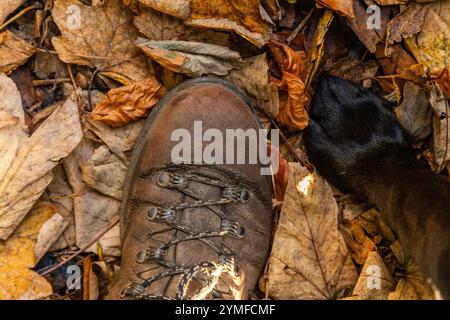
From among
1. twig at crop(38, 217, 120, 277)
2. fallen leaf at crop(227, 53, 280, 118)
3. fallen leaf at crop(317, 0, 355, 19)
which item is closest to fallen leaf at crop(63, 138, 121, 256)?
twig at crop(38, 217, 120, 277)

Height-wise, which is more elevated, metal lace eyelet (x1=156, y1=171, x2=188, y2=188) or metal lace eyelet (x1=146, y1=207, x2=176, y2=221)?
metal lace eyelet (x1=156, y1=171, x2=188, y2=188)

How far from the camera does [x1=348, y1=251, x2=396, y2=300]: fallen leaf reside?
2.16 m

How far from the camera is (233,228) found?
2266mm

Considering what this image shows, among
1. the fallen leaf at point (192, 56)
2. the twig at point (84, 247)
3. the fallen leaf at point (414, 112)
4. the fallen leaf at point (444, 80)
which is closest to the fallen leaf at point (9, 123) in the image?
the twig at point (84, 247)

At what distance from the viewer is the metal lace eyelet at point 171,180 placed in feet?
7.40

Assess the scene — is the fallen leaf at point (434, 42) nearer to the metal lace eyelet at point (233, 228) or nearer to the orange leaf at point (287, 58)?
the orange leaf at point (287, 58)

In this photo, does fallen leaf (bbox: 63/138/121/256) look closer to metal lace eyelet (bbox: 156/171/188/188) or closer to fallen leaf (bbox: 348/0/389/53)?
metal lace eyelet (bbox: 156/171/188/188)

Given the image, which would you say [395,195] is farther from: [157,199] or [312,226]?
[157,199]

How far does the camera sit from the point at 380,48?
2.39 metres

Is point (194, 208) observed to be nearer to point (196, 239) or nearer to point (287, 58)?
point (196, 239)

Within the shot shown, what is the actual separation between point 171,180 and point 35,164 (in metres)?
0.48

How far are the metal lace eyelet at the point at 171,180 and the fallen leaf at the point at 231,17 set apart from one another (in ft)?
1.79
